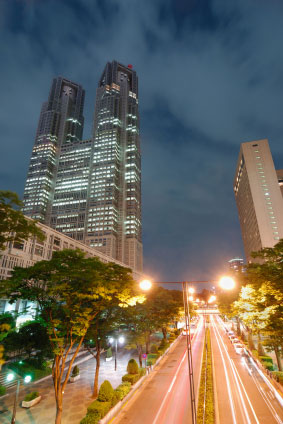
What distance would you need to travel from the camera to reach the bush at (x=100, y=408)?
684 inches

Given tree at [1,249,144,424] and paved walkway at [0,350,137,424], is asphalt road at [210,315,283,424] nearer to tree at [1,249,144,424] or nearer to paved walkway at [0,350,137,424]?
paved walkway at [0,350,137,424]

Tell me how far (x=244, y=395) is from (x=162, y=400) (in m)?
8.17

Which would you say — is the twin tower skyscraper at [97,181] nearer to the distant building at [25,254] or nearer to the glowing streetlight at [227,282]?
the distant building at [25,254]

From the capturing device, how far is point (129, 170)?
176m

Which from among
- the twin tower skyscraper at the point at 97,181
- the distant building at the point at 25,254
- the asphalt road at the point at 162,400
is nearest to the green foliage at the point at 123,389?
the asphalt road at the point at 162,400

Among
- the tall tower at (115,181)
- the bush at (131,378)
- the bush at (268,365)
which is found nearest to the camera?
the bush at (131,378)

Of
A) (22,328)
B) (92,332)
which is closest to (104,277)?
(92,332)

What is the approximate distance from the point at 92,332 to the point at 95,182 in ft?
486

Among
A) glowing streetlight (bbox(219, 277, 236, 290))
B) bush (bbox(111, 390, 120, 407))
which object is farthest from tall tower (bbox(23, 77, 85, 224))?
glowing streetlight (bbox(219, 277, 236, 290))

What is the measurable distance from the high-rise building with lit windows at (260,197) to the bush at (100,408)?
122m

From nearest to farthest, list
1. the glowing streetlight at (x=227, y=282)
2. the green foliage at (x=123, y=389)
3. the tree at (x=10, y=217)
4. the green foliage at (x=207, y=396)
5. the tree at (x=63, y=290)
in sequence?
the glowing streetlight at (x=227, y=282), the tree at (x=10, y=217), the tree at (x=63, y=290), the green foliage at (x=207, y=396), the green foliage at (x=123, y=389)

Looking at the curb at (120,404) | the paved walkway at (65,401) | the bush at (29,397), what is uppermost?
the bush at (29,397)

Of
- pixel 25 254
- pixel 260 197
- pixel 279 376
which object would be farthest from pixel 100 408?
pixel 260 197

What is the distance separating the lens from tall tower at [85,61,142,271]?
150625 mm
